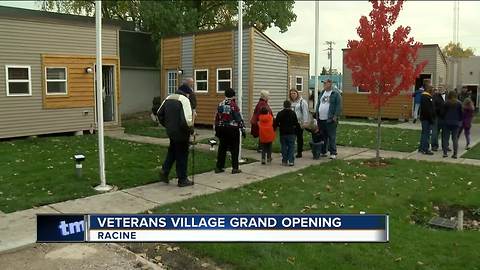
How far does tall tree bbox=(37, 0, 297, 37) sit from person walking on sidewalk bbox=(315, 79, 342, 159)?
1680cm

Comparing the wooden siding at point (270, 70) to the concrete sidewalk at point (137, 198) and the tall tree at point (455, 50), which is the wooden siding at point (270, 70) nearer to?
the concrete sidewalk at point (137, 198)

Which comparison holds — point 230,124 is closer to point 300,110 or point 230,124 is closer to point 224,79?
point 300,110

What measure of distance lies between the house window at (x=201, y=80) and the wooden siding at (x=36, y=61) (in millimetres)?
4528

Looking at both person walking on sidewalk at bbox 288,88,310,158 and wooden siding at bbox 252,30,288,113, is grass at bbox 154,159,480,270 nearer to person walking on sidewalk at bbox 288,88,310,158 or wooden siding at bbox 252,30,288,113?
person walking on sidewalk at bbox 288,88,310,158

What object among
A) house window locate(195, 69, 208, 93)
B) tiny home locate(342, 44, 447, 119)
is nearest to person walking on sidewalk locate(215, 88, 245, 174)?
house window locate(195, 69, 208, 93)

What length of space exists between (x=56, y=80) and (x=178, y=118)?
31.3 ft

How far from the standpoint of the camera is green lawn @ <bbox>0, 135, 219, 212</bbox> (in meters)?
7.45

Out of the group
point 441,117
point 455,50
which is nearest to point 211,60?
point 441,117

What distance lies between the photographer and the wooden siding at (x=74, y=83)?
1544 cm

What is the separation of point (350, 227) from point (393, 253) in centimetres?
263

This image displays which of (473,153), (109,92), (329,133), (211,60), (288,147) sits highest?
(211,60)

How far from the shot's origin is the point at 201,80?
1933 centimetres

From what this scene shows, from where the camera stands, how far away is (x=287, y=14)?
99.0 feet

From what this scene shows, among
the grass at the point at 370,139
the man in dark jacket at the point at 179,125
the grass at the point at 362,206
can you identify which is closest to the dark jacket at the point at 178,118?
the man in dark jacket at the point at 179,125
